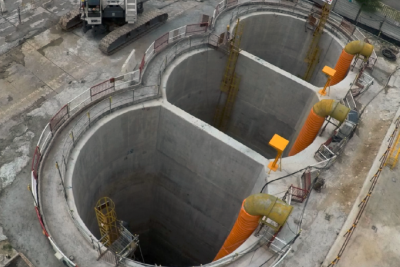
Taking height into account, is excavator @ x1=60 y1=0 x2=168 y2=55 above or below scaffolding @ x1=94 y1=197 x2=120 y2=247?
above

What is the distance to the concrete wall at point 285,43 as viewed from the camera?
26891mm

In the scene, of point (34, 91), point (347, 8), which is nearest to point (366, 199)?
point (34, 91)

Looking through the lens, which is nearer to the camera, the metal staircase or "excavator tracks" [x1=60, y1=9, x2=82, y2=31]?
the metal staircase

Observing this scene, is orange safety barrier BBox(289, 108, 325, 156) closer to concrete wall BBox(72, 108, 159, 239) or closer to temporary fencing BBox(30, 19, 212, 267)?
concrete wall BBox(72, 108, 159, 239)

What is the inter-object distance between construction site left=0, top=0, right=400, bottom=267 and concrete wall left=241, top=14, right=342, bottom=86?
0.39 ft

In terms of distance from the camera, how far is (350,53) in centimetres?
2247

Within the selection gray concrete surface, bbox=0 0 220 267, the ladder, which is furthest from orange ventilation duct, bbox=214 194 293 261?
the ladder

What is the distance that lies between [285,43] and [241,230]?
742 inches

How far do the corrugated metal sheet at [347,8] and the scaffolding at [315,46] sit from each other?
9.66m

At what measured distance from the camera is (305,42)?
28.3 meters

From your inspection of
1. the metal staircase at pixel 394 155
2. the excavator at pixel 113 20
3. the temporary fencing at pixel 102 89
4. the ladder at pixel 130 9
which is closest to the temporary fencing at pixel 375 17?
the metal staircase at pixel 394 155

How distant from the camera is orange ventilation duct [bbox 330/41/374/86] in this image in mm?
22203

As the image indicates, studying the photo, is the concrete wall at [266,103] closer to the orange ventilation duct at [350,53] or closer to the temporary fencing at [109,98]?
the orange ventilation duct at [350,53]

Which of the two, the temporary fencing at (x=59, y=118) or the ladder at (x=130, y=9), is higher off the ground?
the ladder at (x=130, y=9)
